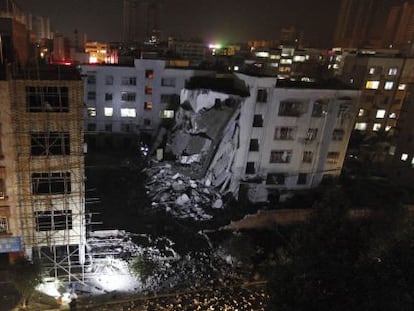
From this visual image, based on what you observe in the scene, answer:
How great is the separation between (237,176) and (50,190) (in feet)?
61.3

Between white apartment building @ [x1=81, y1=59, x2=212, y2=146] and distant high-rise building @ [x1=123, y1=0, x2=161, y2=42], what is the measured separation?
93.2 m

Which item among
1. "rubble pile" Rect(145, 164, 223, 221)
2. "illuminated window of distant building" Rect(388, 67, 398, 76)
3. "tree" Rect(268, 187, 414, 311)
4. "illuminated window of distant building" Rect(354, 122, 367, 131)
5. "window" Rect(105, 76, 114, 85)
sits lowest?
"rubble pile" Rect(145, 164, 223, 221)

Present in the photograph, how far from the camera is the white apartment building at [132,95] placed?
48750 mm

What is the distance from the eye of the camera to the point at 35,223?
23.2 metres

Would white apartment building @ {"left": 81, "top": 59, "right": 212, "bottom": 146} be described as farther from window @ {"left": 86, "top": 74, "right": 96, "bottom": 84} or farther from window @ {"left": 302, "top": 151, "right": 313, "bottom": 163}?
window @ {"left": 302, "top": 151, "right": 313, "bottom": 163}

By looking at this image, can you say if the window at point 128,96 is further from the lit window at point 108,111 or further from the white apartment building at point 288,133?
the white apartment building at point 288,133

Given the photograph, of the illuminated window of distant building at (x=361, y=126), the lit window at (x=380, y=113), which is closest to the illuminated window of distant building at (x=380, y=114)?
the lit window at (x=380, y=113)

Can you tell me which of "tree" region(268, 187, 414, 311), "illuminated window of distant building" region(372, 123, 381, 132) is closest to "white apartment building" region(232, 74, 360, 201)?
"tree" region(268, 187, 414, 311)

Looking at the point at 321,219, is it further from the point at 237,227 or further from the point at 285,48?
the point at 285,48

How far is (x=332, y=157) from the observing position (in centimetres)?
3694

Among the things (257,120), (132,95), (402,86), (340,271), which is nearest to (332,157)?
(257,120)

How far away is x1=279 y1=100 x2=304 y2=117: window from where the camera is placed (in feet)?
112

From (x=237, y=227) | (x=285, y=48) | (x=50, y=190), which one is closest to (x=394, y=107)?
(x=285, y=48)

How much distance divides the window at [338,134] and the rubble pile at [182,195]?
13.5 m
